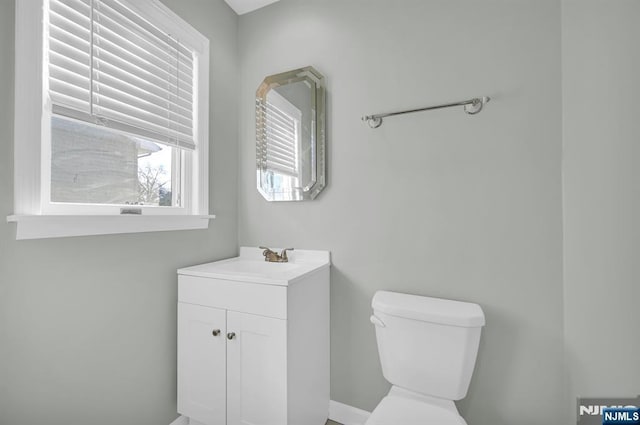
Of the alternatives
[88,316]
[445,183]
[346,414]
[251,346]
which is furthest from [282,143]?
[346,414]

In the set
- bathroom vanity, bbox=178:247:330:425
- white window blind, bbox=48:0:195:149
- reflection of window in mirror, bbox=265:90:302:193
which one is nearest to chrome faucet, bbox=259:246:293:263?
bathroom vanity, bbox=178:247:330:425

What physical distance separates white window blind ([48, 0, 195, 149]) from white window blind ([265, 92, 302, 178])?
18.0 inches

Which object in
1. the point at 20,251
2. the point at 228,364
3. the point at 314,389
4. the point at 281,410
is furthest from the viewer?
the point at 314,389

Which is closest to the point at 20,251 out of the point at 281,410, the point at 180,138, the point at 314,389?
the point at 180,138

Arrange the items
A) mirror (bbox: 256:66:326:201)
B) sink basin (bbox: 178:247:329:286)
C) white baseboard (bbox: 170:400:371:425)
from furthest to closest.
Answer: mirror (bbox: 256:66:326:201) < white baseboard (bbox: 170:400:371:425) < sink basin (bbox: 178:247:329:286)

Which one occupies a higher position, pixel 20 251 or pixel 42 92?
pixel 42 92

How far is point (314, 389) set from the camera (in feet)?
4.60

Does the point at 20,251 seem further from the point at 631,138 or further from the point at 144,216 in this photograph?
the point at 631,138

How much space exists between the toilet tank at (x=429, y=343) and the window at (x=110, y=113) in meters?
1.16

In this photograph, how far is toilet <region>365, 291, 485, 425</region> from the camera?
107 cm

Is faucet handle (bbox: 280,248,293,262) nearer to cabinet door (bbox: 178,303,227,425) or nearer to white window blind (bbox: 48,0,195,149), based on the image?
cabinet door (bbox: 178,303,227,425)

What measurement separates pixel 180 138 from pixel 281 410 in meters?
1.43

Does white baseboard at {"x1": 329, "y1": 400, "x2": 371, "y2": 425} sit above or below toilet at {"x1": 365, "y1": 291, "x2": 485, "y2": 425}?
below

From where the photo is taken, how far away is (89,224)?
1.06 metres
